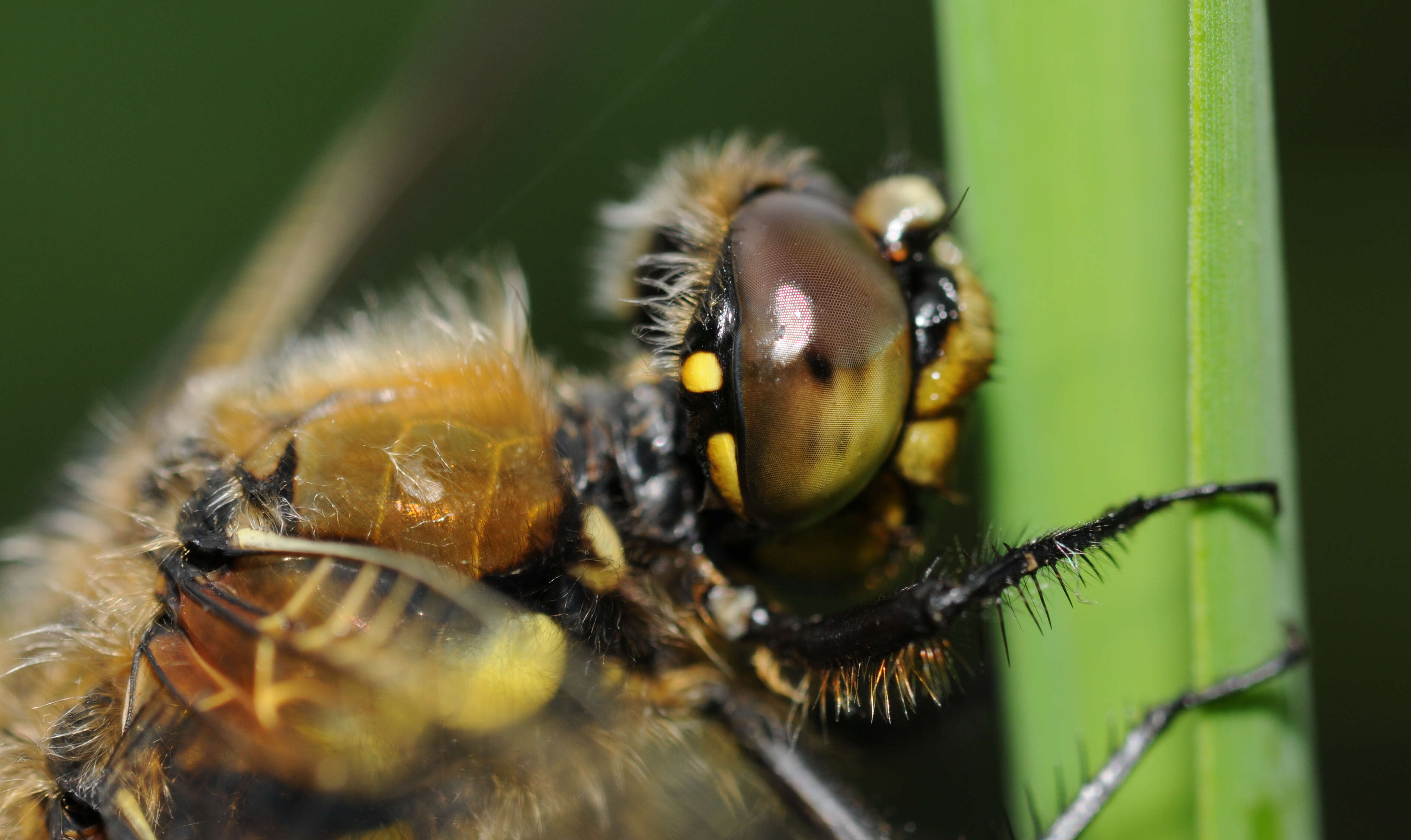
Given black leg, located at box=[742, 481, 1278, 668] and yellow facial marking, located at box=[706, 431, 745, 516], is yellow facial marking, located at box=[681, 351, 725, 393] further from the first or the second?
black leg, located at box=[742, 481, 1278, 668]

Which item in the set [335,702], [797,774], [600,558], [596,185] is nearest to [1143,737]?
[797,774]

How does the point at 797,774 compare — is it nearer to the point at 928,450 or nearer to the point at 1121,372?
the point at 928,450

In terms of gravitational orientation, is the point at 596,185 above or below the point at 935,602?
above

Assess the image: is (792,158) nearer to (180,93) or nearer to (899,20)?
(899,20)

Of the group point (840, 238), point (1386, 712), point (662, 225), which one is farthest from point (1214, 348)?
point (1386, 712)

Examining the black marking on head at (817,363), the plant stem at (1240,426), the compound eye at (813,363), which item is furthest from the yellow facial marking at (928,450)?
the plant stem at (1240,426)
